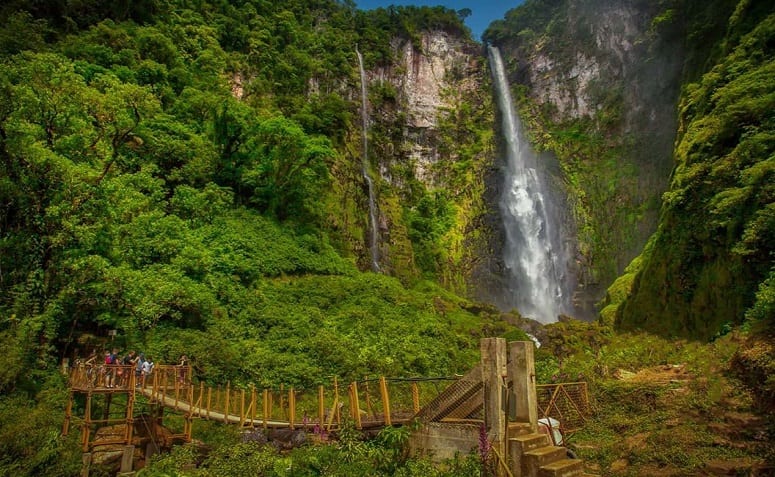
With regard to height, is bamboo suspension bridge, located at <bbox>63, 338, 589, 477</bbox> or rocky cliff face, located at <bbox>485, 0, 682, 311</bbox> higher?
rocky cliff face, located at <bbox>485, 0, 682, 311</bbox>

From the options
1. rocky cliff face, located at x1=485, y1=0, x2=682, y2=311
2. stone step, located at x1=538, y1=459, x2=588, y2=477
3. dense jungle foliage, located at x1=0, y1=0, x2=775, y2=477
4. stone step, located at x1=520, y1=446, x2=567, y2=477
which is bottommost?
stone step, located at x1=538, y1=459, x2=588, y2=477

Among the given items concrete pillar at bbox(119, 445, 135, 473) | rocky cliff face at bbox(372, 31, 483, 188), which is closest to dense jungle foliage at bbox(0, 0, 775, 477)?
concrete pillar at bbox(119, 445, 135, 473)

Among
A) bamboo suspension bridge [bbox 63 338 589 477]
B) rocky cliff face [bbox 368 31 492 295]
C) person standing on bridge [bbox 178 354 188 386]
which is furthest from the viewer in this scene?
rocky cliff face [bbox 368 31 492 295]

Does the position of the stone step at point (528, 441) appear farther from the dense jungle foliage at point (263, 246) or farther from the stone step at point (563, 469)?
the dense jungle foliage at point (263, 246)

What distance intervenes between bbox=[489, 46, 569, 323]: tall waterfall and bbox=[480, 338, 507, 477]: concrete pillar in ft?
105

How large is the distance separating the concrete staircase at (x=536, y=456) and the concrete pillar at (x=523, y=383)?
0.16 metres

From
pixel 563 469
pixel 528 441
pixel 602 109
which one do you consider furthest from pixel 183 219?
pixel 602 109

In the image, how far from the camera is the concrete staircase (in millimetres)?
6227

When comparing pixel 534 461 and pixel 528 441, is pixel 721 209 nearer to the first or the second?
pixel 528 441

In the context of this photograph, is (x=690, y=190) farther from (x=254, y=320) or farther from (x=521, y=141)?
(x=521, y=141)

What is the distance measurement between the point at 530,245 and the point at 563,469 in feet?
117

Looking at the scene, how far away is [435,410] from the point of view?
7.59 m

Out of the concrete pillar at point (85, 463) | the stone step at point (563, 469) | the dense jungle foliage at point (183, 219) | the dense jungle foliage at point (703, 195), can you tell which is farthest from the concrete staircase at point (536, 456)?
the concrete pillar at point (85, 463)

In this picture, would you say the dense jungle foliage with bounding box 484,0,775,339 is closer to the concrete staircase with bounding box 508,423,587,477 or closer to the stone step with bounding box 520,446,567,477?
the concrete staircase with bounding box 508,423,587,477
